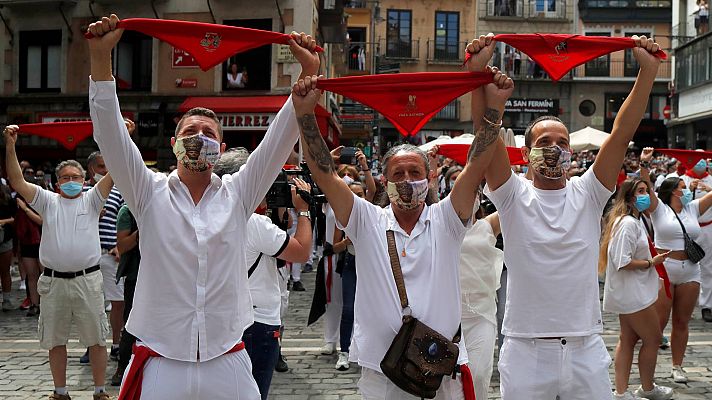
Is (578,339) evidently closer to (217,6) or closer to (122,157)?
(122,157)

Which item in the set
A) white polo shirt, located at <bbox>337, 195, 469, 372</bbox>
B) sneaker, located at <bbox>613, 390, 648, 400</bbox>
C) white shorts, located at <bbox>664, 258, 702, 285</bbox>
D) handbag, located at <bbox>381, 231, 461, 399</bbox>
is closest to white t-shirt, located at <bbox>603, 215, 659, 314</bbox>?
sneaker, located at <bbox>613, 390, 648, 400</bbox>

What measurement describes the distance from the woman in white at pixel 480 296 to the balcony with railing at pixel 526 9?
41082 mm

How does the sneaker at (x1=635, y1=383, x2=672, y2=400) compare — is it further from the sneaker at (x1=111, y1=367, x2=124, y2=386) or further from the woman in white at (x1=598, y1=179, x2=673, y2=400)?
the sneaker at (x1=111, y1=367, x2=124, y2=386)

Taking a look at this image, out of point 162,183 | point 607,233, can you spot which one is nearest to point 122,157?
point 162,183

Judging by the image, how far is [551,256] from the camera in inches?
158

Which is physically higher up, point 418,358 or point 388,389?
point 418,358

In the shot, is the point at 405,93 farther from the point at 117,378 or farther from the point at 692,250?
the point at 692,250

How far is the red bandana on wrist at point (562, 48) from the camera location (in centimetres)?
413

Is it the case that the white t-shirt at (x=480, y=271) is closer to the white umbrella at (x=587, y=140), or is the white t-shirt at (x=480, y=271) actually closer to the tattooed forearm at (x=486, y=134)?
the tattooed forearm at (x=486, y=134)

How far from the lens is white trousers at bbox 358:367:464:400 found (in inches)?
148

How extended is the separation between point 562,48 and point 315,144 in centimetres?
150

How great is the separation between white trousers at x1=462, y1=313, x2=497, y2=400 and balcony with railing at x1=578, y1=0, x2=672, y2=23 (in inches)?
1675

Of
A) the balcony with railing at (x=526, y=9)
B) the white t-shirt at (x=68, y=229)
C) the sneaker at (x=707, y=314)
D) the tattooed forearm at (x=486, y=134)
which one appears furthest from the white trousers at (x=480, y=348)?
the balcony with railing at (x=526, y=9)

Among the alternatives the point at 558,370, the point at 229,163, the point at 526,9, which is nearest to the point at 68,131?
the point at 229,163
